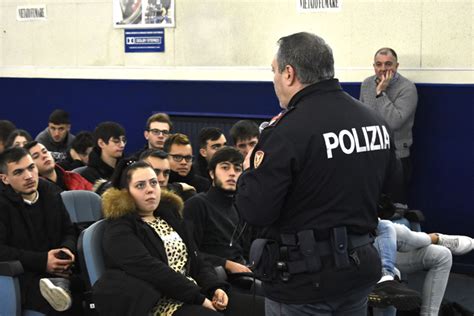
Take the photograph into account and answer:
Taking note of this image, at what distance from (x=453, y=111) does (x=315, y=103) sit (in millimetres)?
4581

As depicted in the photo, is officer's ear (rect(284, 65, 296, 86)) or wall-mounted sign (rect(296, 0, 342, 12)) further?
wall-mounted sign (rect(296, 0, 342, 12))

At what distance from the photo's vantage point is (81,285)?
4.91 m

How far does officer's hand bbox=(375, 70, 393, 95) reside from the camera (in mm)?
7367

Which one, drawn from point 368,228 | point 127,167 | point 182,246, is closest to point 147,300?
point 182,246

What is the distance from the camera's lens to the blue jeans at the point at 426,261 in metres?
5.57

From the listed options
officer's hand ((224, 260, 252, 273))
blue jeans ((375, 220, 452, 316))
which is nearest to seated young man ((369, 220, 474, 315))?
blue jeans ((375, 220, 452, 316))

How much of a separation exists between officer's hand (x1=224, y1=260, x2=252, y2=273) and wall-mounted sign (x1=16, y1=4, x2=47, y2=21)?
5634 mm

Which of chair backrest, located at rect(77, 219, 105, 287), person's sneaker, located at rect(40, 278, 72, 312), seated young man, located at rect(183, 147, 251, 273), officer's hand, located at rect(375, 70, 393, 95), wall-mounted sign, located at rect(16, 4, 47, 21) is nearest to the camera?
chair backrest, located at rect(77, 219, 105, 287)

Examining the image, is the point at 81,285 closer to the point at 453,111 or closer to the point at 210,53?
the point at 453,111

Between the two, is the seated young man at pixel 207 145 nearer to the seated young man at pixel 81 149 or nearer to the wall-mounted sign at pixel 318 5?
the seated young man at pixel 81 149

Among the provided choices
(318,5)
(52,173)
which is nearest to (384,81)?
(318,5)

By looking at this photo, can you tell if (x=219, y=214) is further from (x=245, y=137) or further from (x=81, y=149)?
(x=81, y=149)

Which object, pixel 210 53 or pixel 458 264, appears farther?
pixel 210 53

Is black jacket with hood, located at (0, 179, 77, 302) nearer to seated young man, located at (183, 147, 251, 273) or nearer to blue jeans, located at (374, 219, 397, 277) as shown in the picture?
seated young man, located at (183, 147, 251, 273)
